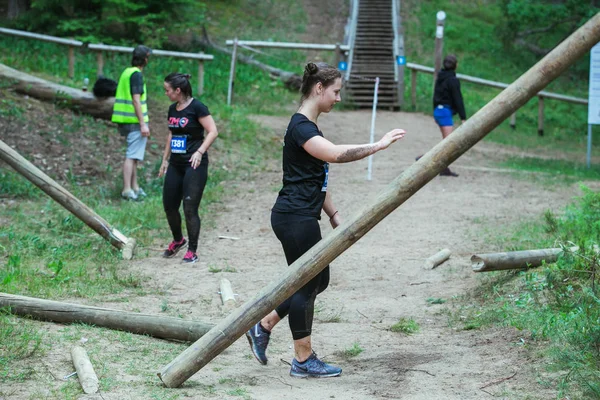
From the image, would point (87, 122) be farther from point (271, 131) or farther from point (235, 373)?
point (235, 373)

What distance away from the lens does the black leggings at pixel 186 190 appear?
26.1ft

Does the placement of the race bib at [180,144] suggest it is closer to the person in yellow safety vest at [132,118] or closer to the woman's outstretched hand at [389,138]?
the person in yellow safety vest at [132,118]

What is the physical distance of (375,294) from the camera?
7.21 meters

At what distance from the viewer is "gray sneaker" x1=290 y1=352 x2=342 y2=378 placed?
5039mm

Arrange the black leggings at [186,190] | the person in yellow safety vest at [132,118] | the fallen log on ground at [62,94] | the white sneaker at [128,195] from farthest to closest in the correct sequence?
the fallen log on ground at [62,94]
the white sneaker at [128,195]
the person in yellow safety vest at [132,118]
the black leggings at [186,190]

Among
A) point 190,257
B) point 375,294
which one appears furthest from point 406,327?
point 190,257

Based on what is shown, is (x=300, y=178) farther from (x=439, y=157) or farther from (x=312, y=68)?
(x=439, y=157)

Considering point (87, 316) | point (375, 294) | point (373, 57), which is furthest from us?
point (373, 57)

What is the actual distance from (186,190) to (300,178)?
10.7ft

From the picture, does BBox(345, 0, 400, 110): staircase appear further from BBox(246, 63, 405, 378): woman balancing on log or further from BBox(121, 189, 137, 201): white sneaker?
BBox(246, 63, 405, 378): woman balancing on log

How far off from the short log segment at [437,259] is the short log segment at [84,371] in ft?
13.0

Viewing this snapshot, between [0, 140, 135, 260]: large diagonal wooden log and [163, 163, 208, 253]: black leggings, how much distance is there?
1.96 feet

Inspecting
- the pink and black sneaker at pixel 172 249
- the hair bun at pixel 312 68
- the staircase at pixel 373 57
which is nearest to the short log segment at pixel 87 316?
the hair bun at pixel 312 68

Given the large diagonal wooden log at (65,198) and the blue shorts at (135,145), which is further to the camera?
the blue shorts at (135,145)
